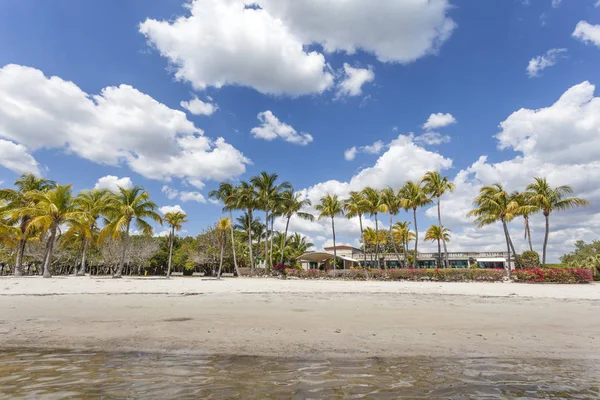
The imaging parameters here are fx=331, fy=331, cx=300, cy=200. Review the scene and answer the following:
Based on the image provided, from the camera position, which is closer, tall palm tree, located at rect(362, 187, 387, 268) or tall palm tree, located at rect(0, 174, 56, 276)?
tall palm tree, located at rect(0, 174, 56, 276)

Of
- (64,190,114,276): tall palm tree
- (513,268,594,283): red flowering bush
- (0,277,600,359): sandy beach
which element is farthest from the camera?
(64,190,114,276): tall palm tree

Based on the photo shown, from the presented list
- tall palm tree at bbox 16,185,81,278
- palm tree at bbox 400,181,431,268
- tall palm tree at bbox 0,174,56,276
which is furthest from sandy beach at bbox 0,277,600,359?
palm tree at bbox 400,181,431,268

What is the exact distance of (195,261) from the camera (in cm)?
5353

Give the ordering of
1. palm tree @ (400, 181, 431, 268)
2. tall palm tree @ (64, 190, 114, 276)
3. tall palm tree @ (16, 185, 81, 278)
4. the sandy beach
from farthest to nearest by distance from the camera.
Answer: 1. palm tree @ (400, 181, 431, 268)
2. tall palm tree @ (64, 190, 114, 276)
3. tall palm tree @ (16, 185, 81, 278)
4. the sandy beach

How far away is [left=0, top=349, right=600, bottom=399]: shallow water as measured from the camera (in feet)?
12.0

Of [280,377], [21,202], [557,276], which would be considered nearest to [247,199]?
[21,202]

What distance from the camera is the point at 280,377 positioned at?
4.27 m

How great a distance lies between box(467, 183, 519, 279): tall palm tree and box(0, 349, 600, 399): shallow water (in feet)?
108

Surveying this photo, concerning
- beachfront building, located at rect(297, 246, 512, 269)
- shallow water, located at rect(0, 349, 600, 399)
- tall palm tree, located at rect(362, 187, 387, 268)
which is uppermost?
tall palm tree, located at rect(362, 187, 387, 268)

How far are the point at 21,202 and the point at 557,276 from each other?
46.5 meters

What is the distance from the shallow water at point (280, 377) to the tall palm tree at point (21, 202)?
94.5 feet

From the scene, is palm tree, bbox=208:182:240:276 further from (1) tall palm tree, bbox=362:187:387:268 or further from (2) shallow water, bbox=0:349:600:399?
(2) shallow water, bbox=0:349:600:399

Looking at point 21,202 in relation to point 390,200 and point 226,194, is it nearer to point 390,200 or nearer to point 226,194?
point 226,194

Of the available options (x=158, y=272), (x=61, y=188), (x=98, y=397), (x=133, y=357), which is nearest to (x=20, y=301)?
(x=133, y=357)
